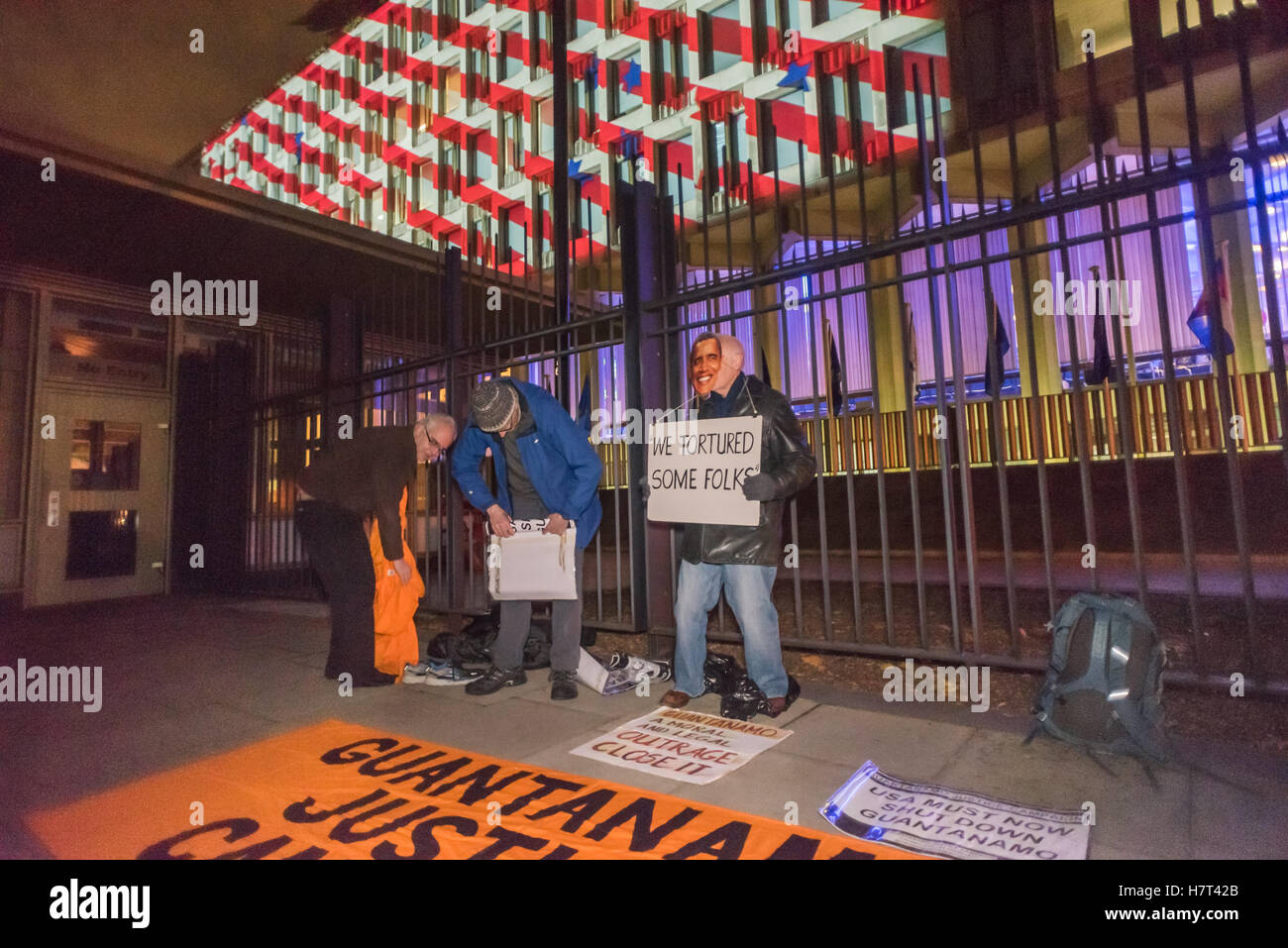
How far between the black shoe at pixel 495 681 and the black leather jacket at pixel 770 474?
5.17 feet

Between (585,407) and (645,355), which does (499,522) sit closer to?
(585,407)

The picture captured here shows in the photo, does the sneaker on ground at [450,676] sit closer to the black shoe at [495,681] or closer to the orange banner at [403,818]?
the black shoe at [495,681]

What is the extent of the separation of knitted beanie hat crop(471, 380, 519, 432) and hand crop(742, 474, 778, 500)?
1594 mm

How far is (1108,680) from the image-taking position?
111 inches

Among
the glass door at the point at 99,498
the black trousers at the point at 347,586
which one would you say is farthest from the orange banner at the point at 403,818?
the glass door at the point at 99,498

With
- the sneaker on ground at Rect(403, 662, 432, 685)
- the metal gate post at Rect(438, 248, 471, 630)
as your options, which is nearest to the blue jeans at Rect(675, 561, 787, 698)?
the sneaker on ground at Rect(403, 662, 432, 685)

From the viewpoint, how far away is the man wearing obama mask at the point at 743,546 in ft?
11.8

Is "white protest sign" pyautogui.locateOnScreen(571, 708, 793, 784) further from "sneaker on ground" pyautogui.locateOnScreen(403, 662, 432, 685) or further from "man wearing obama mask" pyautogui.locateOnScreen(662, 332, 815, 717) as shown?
"sneaker on ground" pyautogui.locateOnScreen(403, 662, 432, 685)

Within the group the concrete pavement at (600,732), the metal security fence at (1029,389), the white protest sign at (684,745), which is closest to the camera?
the concrete pavement at (600,732)

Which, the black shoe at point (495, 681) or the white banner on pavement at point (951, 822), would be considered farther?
the black shoe at point (495, 681)

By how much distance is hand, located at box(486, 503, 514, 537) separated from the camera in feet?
13.7

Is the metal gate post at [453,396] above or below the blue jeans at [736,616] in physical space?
above

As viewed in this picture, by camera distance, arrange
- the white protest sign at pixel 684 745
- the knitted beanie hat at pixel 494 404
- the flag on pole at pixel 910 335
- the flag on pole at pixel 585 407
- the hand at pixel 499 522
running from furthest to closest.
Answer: the flag on pole at pixel 585 407 < the hand at pixel 499 522 < the knitted beanie hat at pixel 494 404 < the flag on pole at pixel 910 335 < the white protest sign at pixel 684 745
